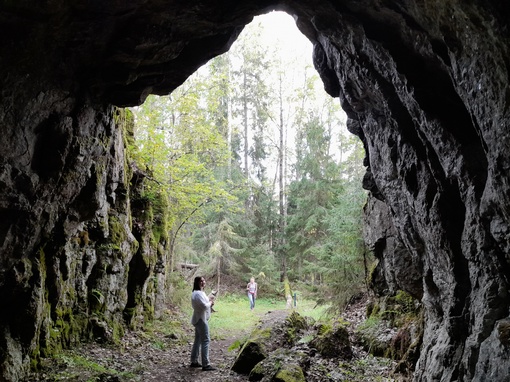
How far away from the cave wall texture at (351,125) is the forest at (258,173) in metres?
5.68

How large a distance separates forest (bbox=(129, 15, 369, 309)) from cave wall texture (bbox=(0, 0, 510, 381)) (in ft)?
18.6

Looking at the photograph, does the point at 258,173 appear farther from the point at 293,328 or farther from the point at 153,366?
the point at 153,366

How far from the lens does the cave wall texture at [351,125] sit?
165 inches

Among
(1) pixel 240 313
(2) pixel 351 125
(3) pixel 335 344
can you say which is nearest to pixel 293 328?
(3) pixel 335 344

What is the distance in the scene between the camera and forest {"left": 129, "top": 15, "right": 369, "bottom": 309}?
14734mm

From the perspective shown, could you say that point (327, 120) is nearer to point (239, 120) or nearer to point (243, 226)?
point (239, 120)

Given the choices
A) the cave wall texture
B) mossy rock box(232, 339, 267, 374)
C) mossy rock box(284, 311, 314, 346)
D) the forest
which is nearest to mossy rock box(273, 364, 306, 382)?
mossy rock box(232, 339, 267, 374)

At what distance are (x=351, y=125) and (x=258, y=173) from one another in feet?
Result: 82.1

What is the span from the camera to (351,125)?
369 inches

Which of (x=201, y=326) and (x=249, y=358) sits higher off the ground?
(x=201, y=326)

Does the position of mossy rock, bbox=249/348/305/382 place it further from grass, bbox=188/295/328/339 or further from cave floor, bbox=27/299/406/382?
grass, bbox=188/295/328/339

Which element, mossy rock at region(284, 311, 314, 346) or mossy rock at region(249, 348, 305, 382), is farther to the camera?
mossy rock at region(284, 311, 314, 346)

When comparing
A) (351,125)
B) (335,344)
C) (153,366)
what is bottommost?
(153,366)

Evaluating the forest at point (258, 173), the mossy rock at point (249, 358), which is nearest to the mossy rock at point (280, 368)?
the mossy rock at point (249, 358)
